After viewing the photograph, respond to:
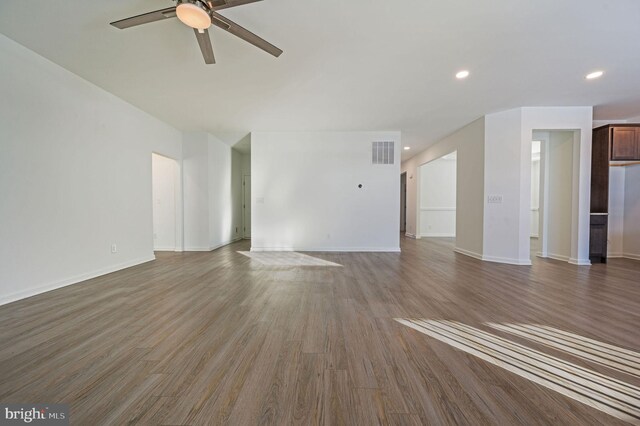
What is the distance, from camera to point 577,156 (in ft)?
14.0

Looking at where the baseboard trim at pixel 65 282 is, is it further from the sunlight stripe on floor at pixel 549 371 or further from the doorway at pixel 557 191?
the doorway at pixel 557 191

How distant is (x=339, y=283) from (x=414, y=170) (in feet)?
20.9

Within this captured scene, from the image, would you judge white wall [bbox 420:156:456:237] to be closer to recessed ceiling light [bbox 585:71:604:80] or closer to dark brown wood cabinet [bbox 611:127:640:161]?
dark brown wood cabinet [bbox 611:127:640:161]

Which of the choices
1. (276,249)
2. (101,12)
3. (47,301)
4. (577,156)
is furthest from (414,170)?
(47,301)

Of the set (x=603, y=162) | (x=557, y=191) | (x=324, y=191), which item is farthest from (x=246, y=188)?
(x=603, y=162)

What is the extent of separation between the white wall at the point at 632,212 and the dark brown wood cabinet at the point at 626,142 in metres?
0.76

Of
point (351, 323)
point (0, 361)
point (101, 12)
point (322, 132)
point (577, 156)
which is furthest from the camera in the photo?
point (322, 132)

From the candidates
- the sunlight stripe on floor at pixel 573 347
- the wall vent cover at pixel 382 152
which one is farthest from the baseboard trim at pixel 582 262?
the wall vent cover at pixel 382 152

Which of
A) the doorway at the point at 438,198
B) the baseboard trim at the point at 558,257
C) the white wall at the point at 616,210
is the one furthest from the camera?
the doorway at the point at 438,198

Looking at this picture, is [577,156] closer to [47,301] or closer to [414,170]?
[414,170]

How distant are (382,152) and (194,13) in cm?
449

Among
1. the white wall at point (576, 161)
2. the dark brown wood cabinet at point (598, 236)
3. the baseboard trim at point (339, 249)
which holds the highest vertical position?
the white wall at point (576, 161)

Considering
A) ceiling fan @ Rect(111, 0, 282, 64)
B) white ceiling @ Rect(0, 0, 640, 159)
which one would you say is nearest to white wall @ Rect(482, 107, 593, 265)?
white ceiling @ Rect(0, 0, 640, 159)

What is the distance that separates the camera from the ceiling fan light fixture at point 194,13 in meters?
1.78
